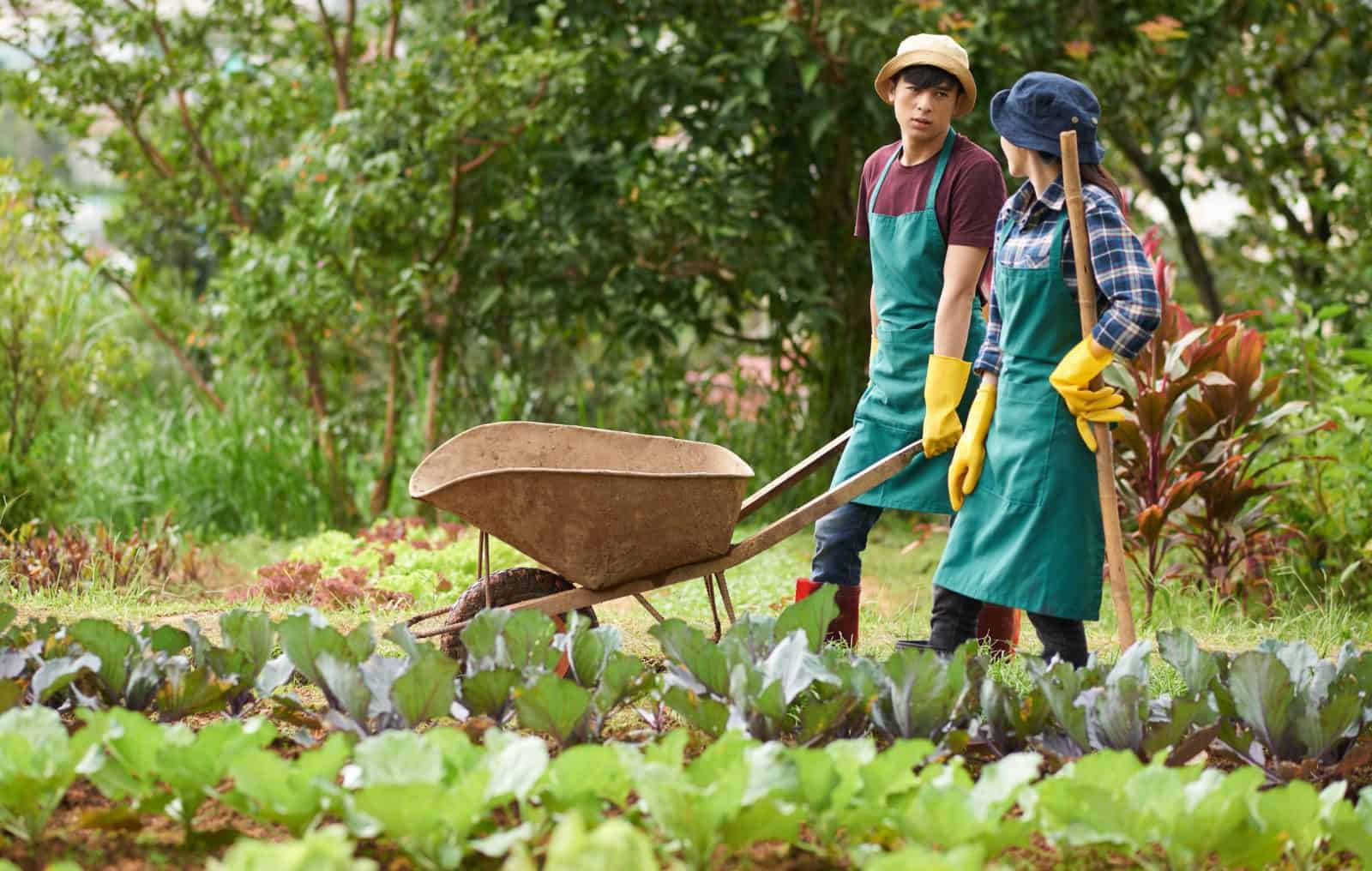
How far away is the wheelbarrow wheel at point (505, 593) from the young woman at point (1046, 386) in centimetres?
96

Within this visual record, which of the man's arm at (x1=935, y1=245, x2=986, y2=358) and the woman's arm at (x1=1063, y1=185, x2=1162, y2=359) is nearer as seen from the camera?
the woman's arm at (x1=1063, y1=185, x2=1162, y2=359)

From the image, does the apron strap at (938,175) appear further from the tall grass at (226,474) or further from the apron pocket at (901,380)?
the tall grass at (226,474)

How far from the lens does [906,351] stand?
3.47 meters

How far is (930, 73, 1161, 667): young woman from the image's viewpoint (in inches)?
113

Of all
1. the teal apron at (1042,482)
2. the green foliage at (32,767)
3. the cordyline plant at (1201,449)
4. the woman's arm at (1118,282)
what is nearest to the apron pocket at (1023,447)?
the teal apron at (1042,482)

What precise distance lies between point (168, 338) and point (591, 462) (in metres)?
4.11

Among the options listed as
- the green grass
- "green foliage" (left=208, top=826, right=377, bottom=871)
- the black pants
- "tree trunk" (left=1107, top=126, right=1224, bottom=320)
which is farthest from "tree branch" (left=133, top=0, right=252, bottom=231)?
"green foliage" (left=208, top=826, right=377, bottom=871)

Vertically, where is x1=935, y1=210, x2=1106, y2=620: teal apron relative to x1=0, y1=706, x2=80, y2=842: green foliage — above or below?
above

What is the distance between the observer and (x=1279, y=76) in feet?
26.8

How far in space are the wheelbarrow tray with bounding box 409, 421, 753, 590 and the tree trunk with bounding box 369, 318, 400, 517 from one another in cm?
310

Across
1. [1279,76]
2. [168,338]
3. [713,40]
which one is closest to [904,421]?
[713,40]

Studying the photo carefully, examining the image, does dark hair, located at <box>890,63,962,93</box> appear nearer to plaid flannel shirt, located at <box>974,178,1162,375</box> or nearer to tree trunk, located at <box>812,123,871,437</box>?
plaid flannel shirt, located at <box>974,178,1162,375</box>

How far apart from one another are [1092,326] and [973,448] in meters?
0.42

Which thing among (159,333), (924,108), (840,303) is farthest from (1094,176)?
(159,333)
